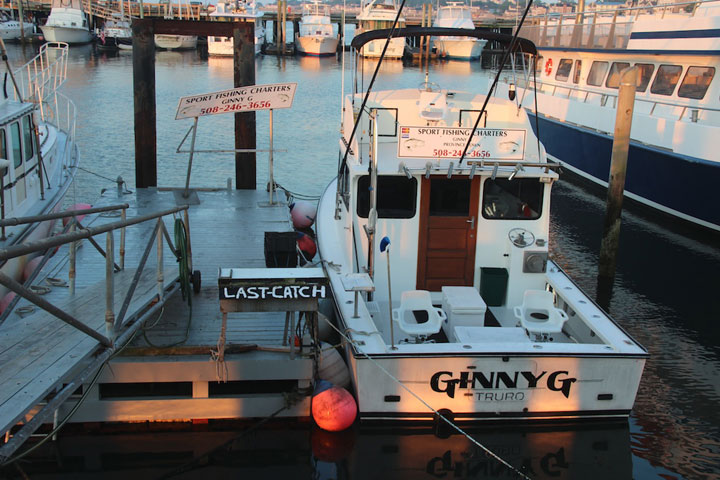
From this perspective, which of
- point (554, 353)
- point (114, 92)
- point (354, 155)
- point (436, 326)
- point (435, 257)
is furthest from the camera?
point (114, 92)

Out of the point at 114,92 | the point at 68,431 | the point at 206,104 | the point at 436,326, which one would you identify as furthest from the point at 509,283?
the point at 114,92

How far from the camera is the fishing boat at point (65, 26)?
6438 centimetres

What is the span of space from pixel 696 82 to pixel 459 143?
1138 cm

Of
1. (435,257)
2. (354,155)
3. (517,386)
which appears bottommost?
(517,386)

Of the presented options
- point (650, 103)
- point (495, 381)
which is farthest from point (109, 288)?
point (650, 103)

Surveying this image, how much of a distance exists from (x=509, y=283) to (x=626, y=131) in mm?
4754

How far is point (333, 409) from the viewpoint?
7633 mm

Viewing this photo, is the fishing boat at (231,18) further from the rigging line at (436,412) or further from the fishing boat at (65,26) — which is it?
the rigging line at (436,412)

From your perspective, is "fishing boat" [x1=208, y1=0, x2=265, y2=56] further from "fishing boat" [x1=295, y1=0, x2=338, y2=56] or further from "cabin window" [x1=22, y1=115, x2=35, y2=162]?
"cabin window" [x1=22, y1=115, x2=35, y2=162]

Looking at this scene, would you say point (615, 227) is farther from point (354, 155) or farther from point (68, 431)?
point (68, 431)

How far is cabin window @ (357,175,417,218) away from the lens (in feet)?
29.9

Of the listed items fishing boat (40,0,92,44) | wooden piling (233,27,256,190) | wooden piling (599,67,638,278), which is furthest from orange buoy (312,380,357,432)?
fishing boat (40,0,92,44)

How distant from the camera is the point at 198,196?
14281 millimetres

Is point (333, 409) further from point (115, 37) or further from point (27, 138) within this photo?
point (115, 37)
